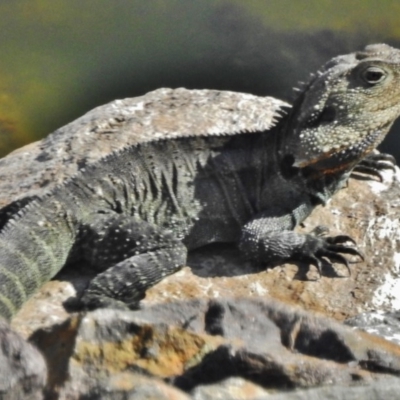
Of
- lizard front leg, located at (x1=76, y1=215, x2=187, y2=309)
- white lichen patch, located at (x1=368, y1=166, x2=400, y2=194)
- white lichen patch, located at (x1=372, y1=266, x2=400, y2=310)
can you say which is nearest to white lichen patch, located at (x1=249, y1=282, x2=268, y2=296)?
lizard front leg, located at (x1=76, y1=215, x2=187, y2=309)

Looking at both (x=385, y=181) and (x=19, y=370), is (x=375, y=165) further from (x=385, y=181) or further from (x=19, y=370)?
(x=19, y=370)

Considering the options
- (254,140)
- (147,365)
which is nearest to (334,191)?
(254,140)

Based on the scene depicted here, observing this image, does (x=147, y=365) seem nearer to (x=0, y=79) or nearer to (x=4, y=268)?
(x=4, y=268)

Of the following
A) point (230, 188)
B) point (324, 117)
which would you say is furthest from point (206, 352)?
point (324, 117)

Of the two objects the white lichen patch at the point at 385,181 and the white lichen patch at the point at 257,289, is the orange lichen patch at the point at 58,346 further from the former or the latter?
the white lichen patch at the point at 385,181

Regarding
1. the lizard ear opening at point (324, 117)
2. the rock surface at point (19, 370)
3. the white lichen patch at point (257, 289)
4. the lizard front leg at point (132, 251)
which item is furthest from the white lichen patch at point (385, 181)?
the rock surface at point (19, 370)
